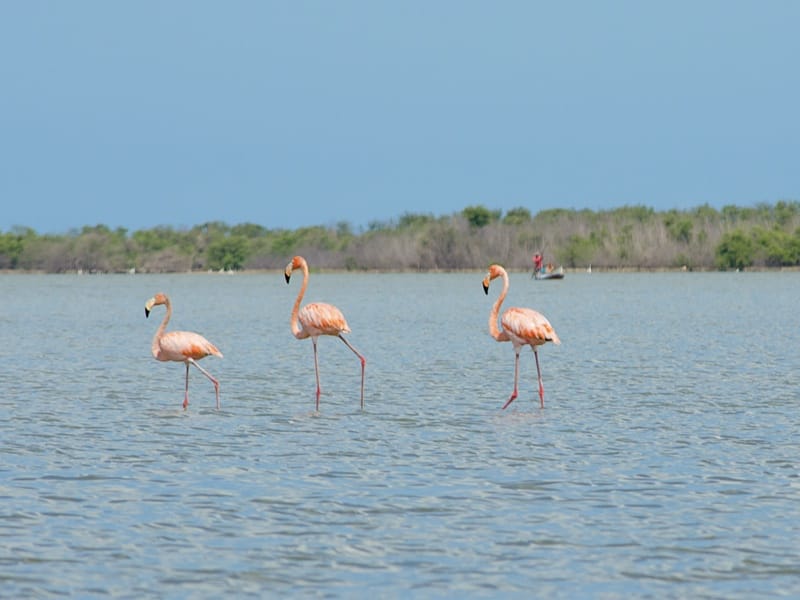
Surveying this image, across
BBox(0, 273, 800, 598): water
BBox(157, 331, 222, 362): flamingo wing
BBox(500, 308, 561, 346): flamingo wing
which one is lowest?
BBox(0, 273, 800, 598): water

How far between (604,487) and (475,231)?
10688 centimetres

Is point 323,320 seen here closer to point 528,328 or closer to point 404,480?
point 528,328

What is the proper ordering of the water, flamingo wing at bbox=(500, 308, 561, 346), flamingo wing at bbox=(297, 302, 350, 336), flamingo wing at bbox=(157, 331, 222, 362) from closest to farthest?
the water → flamingo wing at bbox=(157, 331, 222, 362) → flamingo wing at bbox=(500, 308, 561, 346) → flamingo wing at bbox=(297, 302, 350, 336)

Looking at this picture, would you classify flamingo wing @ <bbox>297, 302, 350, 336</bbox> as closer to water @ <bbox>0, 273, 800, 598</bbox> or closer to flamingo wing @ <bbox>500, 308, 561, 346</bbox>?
water @ <bbox>0, 273, 800, 598</bbox>

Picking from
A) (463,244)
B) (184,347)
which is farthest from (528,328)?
(463,244)

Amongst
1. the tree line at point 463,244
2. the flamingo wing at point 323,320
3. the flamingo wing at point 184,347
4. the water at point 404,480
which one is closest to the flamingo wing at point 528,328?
the water at point 404,480

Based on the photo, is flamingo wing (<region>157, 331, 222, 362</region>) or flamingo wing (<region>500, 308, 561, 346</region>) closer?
flamingo wing (<region>157, 331, 222, 362</region>)

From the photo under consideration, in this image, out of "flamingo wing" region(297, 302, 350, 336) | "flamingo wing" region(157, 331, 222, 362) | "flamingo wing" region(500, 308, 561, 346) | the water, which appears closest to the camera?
the water

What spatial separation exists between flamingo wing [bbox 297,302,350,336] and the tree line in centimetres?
8920

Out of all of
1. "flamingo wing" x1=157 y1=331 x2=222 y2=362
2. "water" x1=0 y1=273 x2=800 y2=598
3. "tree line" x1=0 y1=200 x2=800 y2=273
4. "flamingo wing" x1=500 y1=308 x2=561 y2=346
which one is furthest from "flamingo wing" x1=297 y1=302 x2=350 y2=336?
"tree line" x1=0 y1=200 x2=800 y2=273

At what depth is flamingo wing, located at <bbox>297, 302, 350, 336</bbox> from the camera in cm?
1528

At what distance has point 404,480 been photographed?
977 cm

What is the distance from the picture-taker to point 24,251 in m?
142

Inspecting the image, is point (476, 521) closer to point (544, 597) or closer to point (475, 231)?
point (544, 597)
